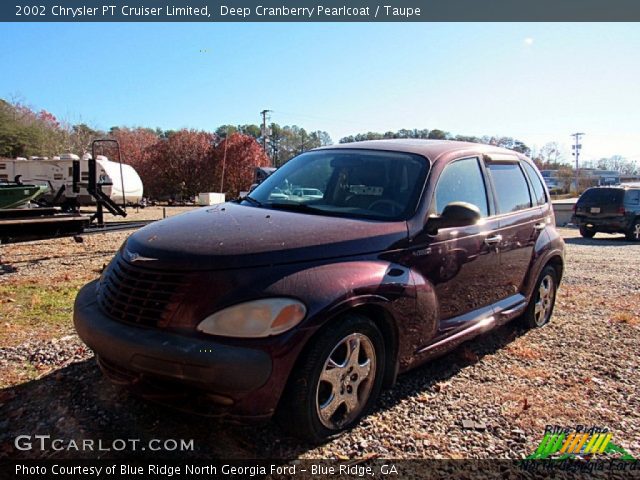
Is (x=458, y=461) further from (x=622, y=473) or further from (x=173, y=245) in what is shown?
(x=173, y=245)

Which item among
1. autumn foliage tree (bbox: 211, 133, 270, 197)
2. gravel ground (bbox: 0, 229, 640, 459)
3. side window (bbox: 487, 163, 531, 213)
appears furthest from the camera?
autumn foliage tree (bbox: 211, 133, 270, 197)

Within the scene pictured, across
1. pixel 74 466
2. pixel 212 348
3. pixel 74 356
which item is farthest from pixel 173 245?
pixel 74 356

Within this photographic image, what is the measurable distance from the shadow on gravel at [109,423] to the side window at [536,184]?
103 inches

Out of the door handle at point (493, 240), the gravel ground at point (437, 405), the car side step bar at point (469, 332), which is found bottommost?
the gravel ground at point (437, 405)

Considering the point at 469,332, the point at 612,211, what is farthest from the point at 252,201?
the point at 612,211

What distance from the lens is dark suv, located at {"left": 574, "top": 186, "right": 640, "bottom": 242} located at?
614 inches

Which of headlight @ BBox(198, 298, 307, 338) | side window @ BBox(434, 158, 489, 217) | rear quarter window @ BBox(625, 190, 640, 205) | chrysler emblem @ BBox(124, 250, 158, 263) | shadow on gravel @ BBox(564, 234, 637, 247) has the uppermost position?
side window @ BBox(434, 158, 489, 217)

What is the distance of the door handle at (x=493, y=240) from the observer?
3.89m

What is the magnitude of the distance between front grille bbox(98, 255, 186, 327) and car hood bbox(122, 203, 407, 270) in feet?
0.20

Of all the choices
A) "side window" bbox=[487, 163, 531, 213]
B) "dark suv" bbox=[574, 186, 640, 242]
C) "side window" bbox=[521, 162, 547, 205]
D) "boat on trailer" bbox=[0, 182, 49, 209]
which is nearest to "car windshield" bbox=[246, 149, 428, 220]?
"side window" bbox=[487, 163, 531, 213]

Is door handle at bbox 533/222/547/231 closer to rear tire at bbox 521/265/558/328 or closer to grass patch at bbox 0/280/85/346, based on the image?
rear tire at bbox 521/265/558/328

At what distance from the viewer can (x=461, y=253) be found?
3596 mm

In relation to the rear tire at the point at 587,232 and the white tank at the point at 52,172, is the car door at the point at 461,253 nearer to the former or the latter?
the rear tire at the point at 587,232

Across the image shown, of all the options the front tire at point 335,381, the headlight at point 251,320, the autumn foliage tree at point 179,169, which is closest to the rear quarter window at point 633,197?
the front tire at point 335,381
